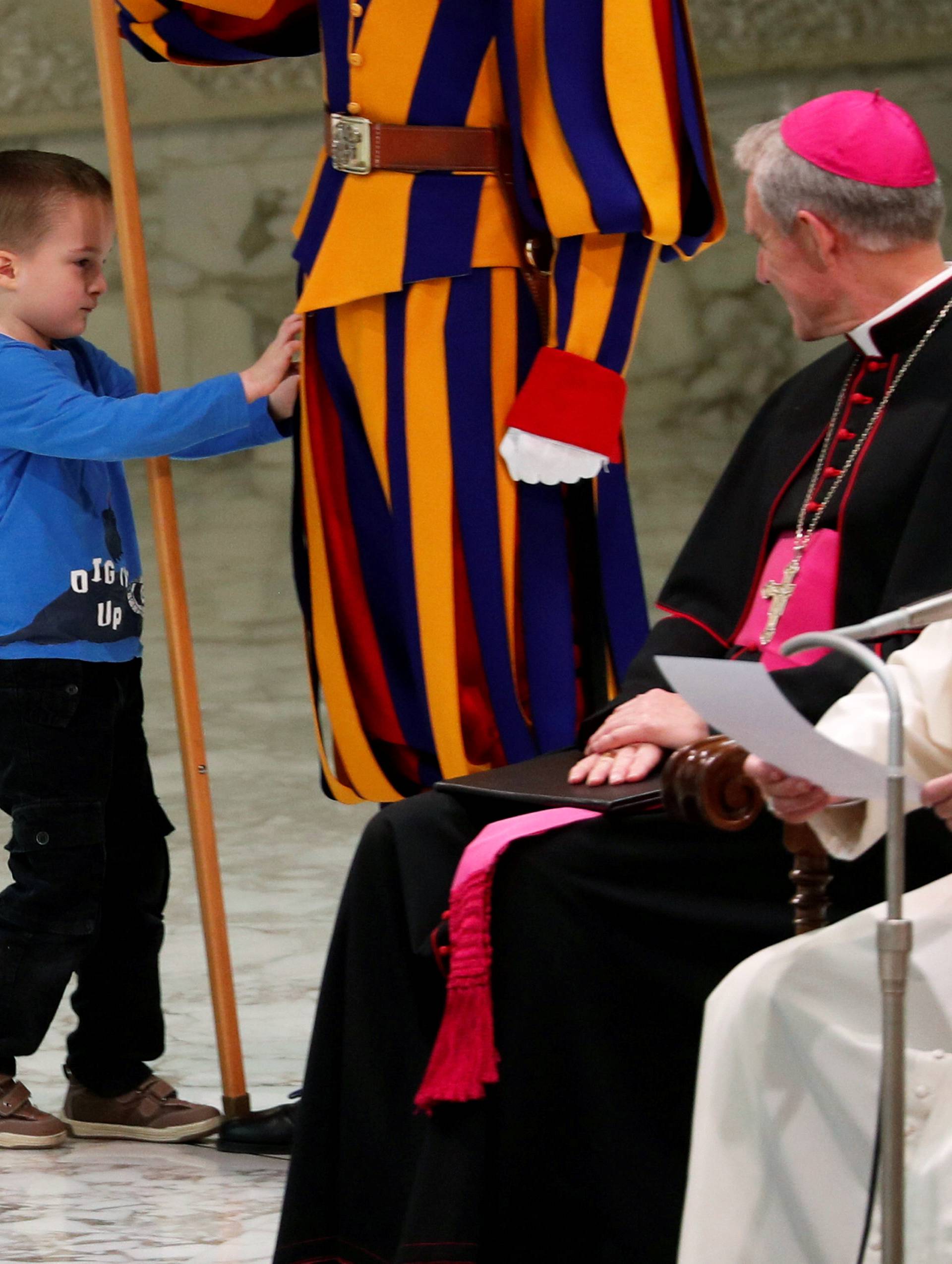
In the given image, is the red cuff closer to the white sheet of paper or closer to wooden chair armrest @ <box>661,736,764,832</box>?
wooden chair armrest @ <box>661,736,764,832</box>

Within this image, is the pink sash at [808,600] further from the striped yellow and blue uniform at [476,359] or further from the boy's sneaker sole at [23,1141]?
the boy's sneaker sole at [23,1141]

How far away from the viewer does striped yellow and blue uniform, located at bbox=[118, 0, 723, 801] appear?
7.97ft

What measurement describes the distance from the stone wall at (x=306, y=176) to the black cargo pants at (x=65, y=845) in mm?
4461

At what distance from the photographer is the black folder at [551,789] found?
1.90 meters

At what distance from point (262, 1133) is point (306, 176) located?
6.01m

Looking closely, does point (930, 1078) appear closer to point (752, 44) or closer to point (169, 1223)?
point (169, 1223)

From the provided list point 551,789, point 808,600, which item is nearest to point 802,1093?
point 551,789

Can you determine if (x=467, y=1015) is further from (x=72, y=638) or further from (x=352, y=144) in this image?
(x=352, y=144)

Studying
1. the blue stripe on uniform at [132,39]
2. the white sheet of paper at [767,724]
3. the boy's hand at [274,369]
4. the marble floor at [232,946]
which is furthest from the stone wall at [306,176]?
the white sheet of paper at [767,724]

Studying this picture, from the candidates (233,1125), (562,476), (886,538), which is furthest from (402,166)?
(233,1125)

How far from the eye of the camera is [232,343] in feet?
26.6

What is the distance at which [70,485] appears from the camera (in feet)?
8.63

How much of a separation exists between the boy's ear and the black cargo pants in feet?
1.74

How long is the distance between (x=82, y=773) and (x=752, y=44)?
5.56 meters
